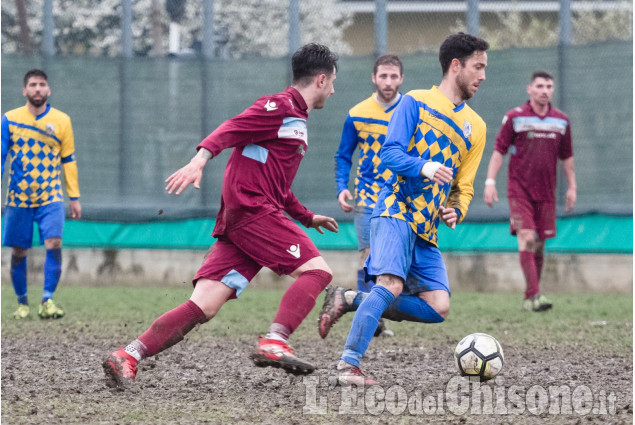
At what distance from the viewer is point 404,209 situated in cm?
555

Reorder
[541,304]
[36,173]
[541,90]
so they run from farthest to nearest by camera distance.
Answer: [541,90] → [541,304] → [36,173]

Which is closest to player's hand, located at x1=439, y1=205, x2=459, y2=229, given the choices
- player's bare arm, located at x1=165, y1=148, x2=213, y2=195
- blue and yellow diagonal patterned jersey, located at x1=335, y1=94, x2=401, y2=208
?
player's bare arm, located at x1=165, y1=148, x2=213, y2=195

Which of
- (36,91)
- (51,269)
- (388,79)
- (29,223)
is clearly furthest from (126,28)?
(388,79)

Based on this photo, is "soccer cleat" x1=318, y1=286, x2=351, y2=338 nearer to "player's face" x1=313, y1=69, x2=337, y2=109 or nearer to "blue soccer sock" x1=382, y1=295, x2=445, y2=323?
"blue soccer sock" x1=382, y1=295, x2=445, y2=323

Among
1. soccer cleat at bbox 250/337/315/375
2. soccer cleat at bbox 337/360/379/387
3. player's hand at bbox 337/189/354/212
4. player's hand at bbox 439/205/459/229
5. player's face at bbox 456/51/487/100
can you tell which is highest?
player's face at bbox 456/51/487/100

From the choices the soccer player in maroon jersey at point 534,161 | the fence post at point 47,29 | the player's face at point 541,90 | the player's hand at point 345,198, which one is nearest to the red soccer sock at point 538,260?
the soccer player in maroon jersey at point 534,161

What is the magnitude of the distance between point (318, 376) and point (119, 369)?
1242 millimetres

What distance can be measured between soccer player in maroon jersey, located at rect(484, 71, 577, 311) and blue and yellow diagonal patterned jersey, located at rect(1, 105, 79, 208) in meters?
4.19

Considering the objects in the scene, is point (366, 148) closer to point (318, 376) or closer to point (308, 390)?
point (318, 376)

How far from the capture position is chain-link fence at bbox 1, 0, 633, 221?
445 inches

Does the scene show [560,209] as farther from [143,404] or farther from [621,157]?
[143,404]

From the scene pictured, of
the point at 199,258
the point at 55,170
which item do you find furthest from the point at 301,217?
the point at 199,258

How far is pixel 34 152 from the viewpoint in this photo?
9.32 metres

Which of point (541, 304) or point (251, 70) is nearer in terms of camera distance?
point (541, 304)
